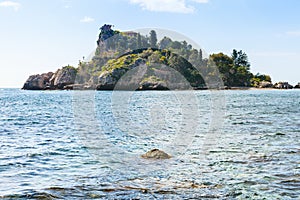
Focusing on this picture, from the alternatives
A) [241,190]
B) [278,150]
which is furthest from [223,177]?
[278,150]

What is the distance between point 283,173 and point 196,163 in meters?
4.17

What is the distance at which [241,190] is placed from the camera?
13328mm

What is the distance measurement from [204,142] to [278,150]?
542 cm

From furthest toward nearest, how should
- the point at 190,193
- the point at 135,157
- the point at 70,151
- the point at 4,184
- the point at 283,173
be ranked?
the point at 70,151, the point at 135,157, the point at 283,173, the point at 4,184, the point at 190,193

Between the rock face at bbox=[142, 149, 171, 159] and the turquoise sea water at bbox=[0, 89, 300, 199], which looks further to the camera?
the rock face at bbox=[142, 149, 171, 159]

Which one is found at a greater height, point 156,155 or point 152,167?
point 156,155

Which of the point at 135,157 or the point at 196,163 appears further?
the point at 135,157

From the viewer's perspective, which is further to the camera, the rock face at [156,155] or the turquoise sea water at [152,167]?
the rock face at [156,155]

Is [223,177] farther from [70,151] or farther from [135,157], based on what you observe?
[70,151]

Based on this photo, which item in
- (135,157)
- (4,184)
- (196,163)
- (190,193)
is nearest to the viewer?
(190,193)

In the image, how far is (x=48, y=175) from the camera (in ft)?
52.7

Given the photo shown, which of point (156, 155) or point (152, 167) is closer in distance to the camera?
point (152, 167)

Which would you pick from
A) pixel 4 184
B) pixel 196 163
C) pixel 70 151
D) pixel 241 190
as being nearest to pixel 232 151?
pixel 196 163

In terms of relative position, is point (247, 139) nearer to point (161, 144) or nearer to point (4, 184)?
point (161, 144)
